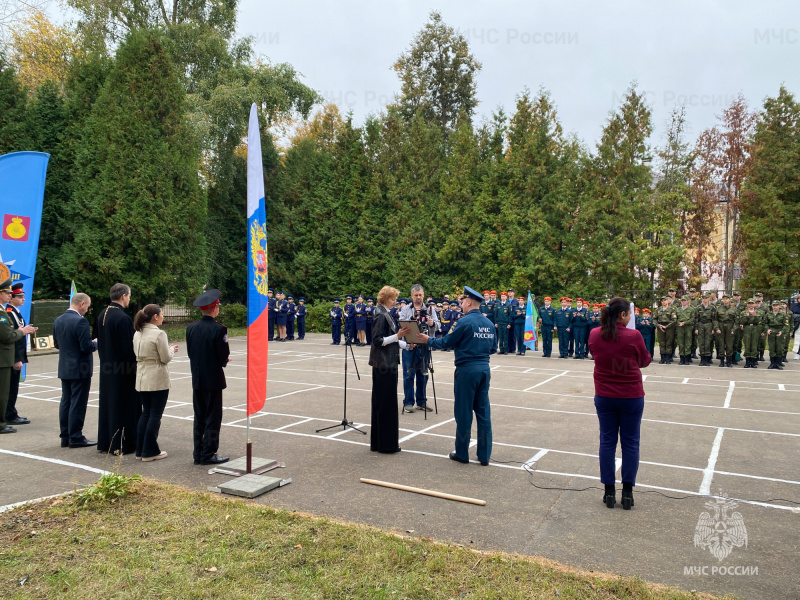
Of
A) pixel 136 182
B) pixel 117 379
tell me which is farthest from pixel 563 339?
pixel 136 182

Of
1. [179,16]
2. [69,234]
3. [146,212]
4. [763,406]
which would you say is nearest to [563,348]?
[763,406]

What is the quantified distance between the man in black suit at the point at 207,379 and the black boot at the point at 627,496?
14.7 ft

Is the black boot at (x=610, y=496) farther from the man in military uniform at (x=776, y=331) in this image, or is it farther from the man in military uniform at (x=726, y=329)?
the man in military uniform at (x=776, y=331)

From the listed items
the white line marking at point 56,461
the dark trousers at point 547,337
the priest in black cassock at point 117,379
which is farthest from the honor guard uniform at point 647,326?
the white line marking at point 56,461

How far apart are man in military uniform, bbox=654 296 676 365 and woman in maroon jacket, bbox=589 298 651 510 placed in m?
13.4

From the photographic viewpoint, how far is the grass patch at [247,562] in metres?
3.80

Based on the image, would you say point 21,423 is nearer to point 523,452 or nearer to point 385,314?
point 385,314

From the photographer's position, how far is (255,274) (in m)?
6.06

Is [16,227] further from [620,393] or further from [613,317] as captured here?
[620,393]

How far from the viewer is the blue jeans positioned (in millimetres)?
9812

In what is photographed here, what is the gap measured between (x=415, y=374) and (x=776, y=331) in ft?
41.2

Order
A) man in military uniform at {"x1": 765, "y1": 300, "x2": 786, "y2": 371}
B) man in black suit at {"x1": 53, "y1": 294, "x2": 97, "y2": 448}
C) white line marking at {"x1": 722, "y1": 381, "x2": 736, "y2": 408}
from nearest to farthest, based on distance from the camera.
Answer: man in black suit at {"x1": 53, "y1": 294, "x2": 97, "y2": 448} → white line marking at {"x1": 722, "y1": 381, "x2": 736, "y2": 408} → man in military uniform at {"x1": 765, "y1": 300, "x2": 786, "y2": 371}

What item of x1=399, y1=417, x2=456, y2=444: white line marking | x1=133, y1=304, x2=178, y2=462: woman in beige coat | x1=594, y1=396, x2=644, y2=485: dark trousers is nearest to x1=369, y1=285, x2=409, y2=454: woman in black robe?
x1=399, y1=417, x2=456, y2=444: white line marking

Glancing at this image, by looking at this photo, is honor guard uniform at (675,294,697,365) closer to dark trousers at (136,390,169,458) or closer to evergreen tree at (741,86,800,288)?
evergreen tree at (741,86,800,288)
